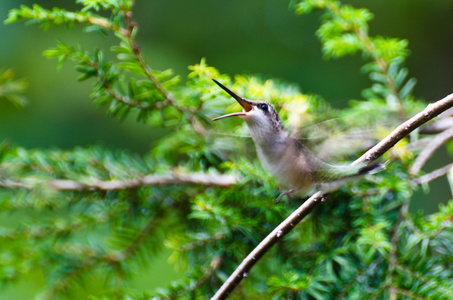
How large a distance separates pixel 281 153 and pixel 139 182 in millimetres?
353

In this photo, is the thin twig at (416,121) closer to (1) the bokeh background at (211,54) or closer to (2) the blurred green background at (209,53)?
(1) the bokeh background at (211,54)

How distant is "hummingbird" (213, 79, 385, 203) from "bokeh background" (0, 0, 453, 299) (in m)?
1.97

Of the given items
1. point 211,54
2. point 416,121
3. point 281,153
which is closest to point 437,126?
point 281,153

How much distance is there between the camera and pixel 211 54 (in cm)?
367

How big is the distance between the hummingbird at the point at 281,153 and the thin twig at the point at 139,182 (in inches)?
4.0

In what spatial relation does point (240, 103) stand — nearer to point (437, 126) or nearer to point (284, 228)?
point (284, 228)

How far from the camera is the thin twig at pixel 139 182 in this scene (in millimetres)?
1080

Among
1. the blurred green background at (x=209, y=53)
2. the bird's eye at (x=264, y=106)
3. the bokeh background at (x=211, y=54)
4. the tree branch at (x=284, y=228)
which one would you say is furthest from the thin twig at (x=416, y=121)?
the blurred green background at (x=209, y=53)

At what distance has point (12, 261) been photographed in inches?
50.4

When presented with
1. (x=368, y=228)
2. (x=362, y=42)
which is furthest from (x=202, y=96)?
(x=362, y=42)

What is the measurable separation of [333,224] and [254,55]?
2.85 metres

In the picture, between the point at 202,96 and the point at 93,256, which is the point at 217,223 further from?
the point at 93,256

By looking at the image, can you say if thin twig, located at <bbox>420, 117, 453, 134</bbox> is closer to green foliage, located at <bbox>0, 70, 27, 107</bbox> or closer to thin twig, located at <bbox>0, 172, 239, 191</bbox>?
thin twig, located at <bbox>0, 172, 239, 191</bbox>

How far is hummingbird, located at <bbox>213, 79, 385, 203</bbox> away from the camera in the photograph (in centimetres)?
111
